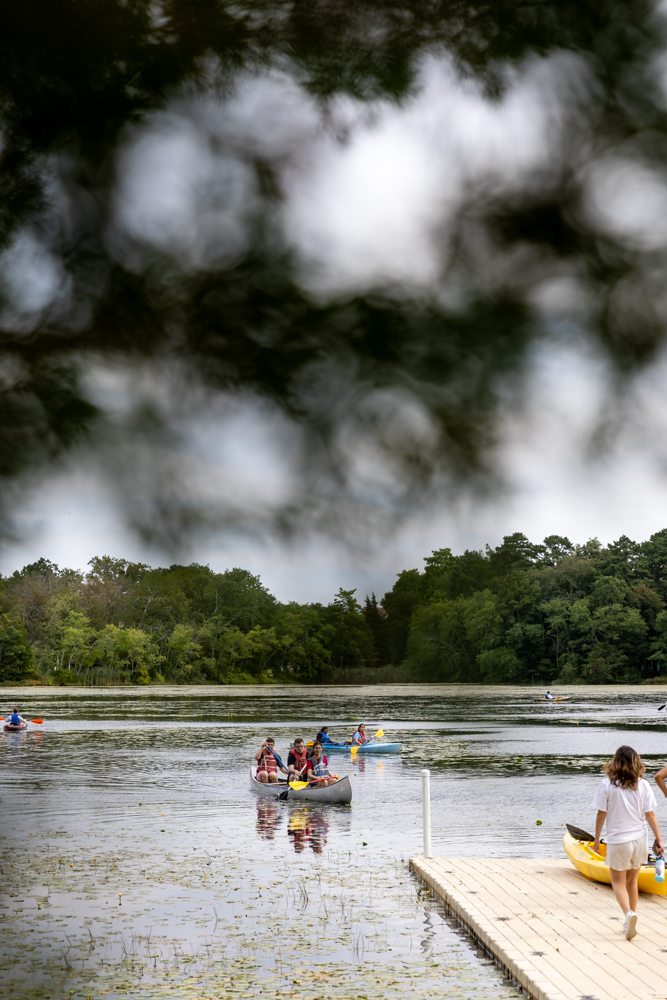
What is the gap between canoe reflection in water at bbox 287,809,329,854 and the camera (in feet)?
54.0

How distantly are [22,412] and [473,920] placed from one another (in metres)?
7.91

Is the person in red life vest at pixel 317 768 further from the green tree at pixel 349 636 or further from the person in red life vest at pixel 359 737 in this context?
the green tree at pixel 349 636

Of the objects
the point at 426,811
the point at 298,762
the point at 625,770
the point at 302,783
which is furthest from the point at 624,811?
the point at 298,762

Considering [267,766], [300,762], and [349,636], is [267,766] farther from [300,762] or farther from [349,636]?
[349,636]

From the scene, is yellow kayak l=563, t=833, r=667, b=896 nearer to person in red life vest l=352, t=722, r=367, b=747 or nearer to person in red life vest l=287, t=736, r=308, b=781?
person in red life vest l=287, t=736, r=308, b=781

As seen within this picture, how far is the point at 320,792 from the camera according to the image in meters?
21.3

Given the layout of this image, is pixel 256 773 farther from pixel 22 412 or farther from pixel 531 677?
pixel 22 412

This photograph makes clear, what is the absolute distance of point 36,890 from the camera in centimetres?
1171

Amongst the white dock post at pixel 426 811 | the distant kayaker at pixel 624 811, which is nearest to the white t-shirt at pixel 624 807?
the distant kayaker at pixel 624 811

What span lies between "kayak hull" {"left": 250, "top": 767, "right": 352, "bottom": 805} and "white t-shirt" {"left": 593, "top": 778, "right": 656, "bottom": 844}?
14.4 meters

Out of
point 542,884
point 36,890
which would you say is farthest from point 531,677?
point 36,890

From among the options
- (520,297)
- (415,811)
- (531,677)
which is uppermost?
(520,297)

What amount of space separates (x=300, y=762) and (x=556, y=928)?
15065mm

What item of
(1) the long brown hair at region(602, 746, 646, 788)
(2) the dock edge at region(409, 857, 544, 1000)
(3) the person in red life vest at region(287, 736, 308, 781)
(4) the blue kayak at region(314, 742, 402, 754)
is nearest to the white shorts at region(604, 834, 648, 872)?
(1) the long brown hair at region(602, 746, 646, 788)
